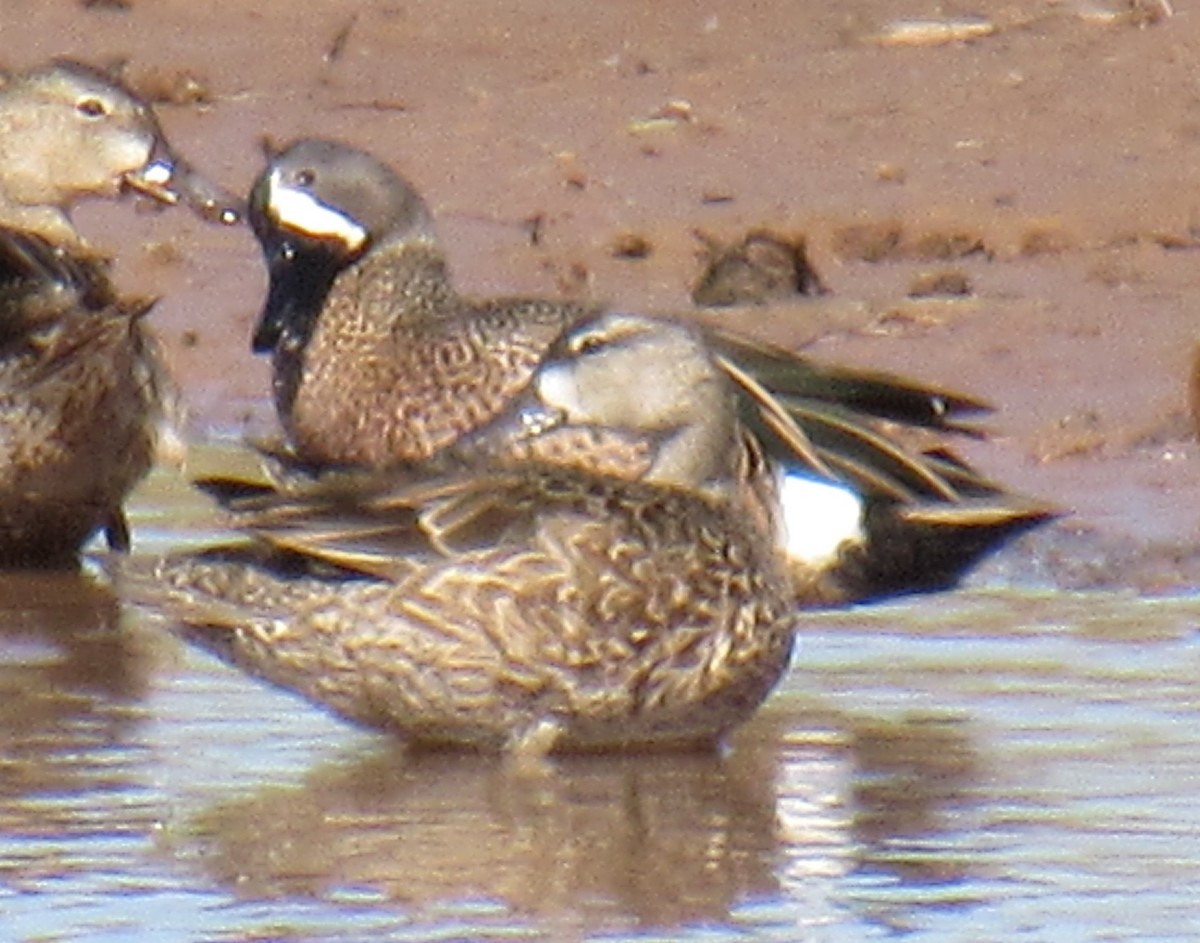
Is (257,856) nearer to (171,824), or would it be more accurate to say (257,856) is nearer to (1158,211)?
(171,824)

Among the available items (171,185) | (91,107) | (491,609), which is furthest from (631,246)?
(491,609)

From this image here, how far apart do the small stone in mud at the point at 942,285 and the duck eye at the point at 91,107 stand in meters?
1.98

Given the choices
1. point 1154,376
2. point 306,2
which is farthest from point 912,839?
point 306,2

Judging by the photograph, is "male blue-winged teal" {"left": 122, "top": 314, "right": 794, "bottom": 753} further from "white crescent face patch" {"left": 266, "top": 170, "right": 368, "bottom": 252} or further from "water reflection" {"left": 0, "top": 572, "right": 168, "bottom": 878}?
"white crescent face patch" {"left": 266, "top": 170, "right": 368, "bottom": 252}

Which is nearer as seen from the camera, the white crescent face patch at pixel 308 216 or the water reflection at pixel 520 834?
the water reflection at pixel 520 834

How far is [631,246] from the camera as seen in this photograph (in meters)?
9.30

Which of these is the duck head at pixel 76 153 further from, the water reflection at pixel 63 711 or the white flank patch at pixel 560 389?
the white flank patch at pixel 560 389

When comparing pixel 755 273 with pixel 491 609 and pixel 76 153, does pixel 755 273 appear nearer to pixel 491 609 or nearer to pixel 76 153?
pixel 76 153

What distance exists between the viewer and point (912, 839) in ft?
16.6

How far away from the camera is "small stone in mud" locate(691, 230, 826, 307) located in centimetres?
903

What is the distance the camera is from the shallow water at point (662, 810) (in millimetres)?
4641

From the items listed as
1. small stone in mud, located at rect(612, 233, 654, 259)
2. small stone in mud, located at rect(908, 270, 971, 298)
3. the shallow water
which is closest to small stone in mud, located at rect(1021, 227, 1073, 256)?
small stone in mud, located at rect(908, 270, 971, 298)

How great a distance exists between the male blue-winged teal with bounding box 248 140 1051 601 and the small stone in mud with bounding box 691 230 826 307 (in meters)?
1.28

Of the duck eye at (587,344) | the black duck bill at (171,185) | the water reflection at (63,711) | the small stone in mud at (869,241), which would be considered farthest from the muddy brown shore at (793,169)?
the water reflection at (63,711)
